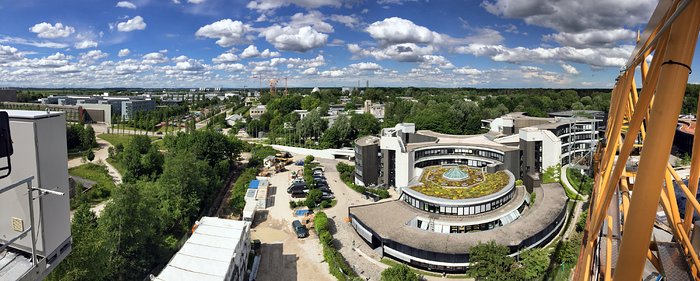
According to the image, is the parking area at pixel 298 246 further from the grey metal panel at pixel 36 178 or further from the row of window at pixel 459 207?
the grey metal panel at pixel 36 178

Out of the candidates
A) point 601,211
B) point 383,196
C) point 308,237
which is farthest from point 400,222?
point 601,211

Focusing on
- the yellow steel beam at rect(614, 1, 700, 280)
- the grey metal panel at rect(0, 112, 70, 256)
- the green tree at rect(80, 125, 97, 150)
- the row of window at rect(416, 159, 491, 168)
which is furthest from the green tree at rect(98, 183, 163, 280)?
the green tree at rect(80, 125, 97, 150)

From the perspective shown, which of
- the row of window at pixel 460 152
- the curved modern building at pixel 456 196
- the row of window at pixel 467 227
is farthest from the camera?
the row of window at pixel 460 152

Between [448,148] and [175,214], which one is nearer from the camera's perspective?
[175,214]

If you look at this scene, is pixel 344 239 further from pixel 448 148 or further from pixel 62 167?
pixel 62 167

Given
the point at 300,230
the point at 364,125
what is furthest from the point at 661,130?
the point at 364,125

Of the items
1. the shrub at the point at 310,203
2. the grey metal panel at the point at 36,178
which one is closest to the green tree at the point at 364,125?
the shrub at the point at 310,203

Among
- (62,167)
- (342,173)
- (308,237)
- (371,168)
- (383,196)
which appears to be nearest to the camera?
(62,167)
